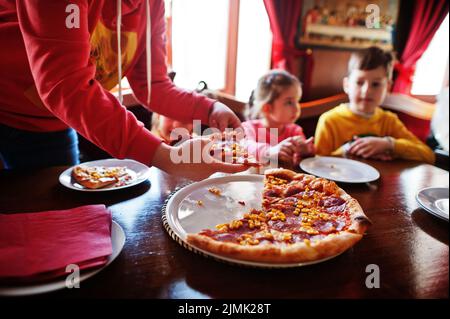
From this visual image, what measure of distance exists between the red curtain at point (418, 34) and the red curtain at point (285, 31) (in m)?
1.36

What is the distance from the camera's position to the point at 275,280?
0.79 metres

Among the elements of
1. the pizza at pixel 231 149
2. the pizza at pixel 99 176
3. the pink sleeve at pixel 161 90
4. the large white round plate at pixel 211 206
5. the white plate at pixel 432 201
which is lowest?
the pizza at pixel 99 176

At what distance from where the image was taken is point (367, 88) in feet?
7.86

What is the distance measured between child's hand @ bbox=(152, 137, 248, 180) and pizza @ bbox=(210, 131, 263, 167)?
8cm

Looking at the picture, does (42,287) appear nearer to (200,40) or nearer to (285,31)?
(200,40)

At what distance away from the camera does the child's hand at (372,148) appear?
1.87 m

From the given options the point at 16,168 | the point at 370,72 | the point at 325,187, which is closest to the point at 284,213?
the point at 325,187

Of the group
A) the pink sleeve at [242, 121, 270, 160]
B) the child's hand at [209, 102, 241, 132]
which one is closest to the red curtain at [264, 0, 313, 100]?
the pink sleeve at [242, 121, 270, 160]

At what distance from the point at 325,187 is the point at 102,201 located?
750 millimetres

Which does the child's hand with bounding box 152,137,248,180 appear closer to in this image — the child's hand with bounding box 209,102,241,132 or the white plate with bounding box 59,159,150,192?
the white plate with bounding box 59,159,150,192

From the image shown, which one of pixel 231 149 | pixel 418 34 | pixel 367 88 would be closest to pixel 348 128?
pixel 367 88

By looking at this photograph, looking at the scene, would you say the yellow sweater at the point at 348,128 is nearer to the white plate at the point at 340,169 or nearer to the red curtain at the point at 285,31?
the white plate at the point at 340,169

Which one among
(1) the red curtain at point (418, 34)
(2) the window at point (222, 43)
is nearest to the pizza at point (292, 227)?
(2) the window at point (222, 43)

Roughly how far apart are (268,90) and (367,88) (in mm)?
666
